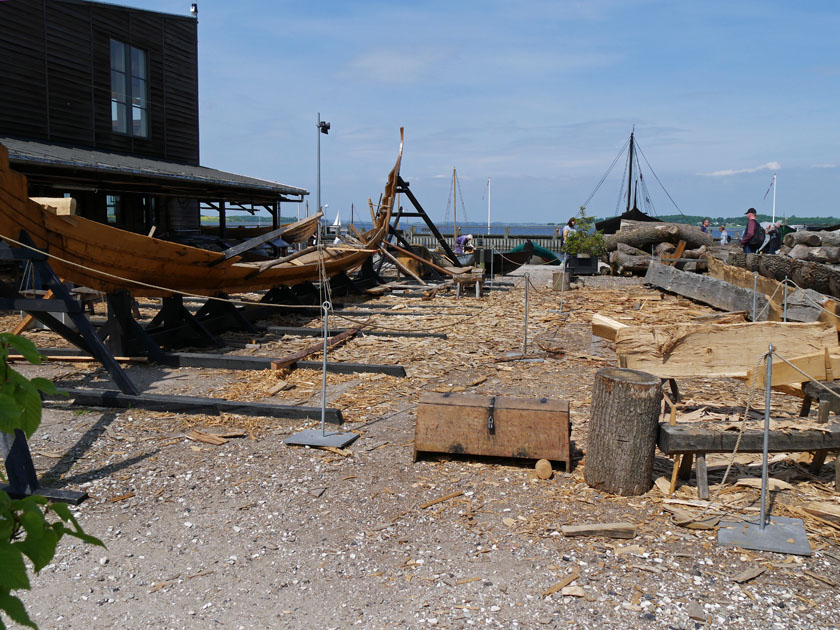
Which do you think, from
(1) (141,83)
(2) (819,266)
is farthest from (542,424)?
(1) (141,83)

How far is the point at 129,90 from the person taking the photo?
18984 mm

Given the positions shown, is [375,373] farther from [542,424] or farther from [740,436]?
[740,436]

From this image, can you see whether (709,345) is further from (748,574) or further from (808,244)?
(808,244)

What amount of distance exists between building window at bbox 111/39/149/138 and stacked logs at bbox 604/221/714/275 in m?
16.3

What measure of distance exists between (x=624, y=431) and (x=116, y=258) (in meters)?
6.53

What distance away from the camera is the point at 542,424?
17.0 ft

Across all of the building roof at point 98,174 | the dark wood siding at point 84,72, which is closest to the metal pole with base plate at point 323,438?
the building roof at point 98,174

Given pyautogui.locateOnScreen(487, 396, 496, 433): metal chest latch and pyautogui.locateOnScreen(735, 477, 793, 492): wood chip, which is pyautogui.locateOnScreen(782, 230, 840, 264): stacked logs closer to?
pyautogui.locateOnScreen(735, 477, 793, 492): wood chip

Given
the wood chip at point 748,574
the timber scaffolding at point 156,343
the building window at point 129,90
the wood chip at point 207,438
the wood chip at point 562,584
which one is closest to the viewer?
the wood chip at point 562,584

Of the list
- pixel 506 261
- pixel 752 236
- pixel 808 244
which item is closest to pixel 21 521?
pixel 752 236

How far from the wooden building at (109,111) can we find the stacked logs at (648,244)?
11.8 m

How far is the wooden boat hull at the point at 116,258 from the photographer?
260 inches

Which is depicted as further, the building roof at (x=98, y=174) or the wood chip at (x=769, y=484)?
the building roof at (x=98, y=174)

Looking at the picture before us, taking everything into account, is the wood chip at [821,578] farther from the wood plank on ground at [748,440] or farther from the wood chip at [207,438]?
the wood chip at [207,438]
